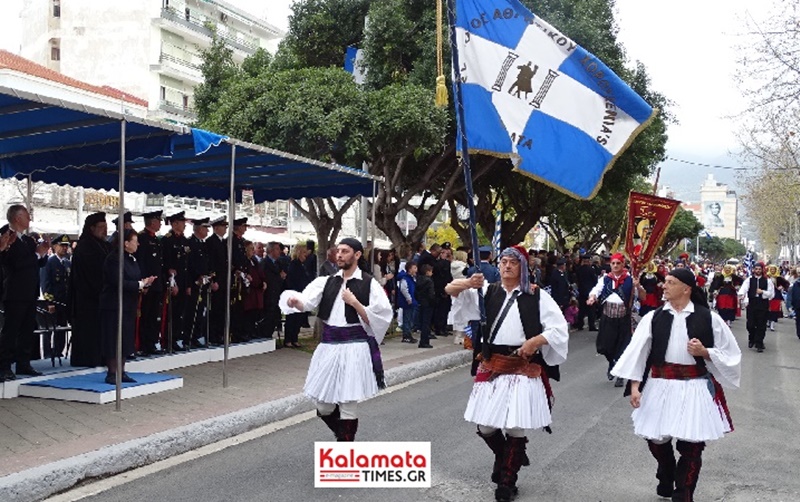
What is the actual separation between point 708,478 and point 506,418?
2327mm

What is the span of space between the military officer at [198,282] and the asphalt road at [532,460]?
3.38 metres

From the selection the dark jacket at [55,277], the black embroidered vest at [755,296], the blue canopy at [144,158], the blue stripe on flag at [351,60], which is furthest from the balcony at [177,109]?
the black embroidered vest at [755,296]

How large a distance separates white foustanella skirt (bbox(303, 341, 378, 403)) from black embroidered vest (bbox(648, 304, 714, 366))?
7.39 feet

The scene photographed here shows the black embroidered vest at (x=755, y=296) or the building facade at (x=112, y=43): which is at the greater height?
the building facade at (x=112, y=43)

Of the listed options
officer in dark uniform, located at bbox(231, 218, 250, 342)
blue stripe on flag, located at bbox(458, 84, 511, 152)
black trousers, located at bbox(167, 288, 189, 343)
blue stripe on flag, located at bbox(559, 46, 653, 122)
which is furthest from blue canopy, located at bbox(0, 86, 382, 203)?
blue stripe on flag, located at bbox(559, 46, 653, 122)

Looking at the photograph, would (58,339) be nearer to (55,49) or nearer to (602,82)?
(602,82)

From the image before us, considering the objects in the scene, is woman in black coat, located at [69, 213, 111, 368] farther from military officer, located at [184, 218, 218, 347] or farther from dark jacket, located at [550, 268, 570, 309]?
dark jacket, located at [550, 268, 570, 309]

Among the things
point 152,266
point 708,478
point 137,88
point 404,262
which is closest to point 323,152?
point 404,262

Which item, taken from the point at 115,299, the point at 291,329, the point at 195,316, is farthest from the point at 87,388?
the point at 291,329

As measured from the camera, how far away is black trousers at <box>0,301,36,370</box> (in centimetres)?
916

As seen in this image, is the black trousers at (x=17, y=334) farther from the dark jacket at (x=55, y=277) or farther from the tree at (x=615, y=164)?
the tree at (x=615, y=164)

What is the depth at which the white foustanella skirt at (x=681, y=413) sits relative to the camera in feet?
18.8

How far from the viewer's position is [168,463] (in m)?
7.07

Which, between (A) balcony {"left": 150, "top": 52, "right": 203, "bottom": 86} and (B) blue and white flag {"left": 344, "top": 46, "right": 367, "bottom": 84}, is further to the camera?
(A) balcony {"left": 150, "top": 52, "right": 203, "bottom": 86}
